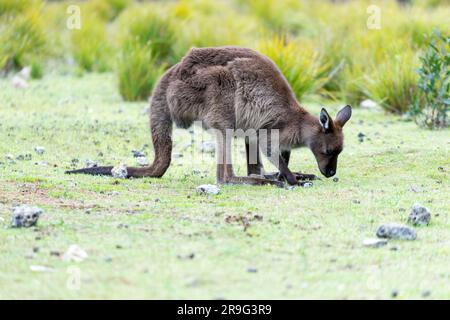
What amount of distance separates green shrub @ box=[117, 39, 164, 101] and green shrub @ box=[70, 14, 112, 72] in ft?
8.39

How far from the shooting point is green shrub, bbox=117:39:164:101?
38.5 ft

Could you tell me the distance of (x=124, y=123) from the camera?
1010cm

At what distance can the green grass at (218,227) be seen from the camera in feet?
14.2

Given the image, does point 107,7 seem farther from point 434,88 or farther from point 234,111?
point 234,111

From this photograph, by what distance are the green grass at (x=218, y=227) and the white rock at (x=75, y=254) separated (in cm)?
5

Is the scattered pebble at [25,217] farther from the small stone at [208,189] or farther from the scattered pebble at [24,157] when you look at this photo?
the scattered pebble at [24,157]

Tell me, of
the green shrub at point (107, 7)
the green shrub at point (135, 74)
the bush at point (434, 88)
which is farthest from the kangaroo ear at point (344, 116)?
the green shrub at point (107, 7)

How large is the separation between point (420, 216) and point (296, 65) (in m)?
5.84

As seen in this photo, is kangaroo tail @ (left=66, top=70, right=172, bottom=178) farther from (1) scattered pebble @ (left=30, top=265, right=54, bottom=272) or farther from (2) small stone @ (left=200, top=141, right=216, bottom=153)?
(1) scattered pebble @ (left=30, top=265, right=54, bottom=272)

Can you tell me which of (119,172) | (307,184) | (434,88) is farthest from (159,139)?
(434,88)

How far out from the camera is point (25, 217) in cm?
532
